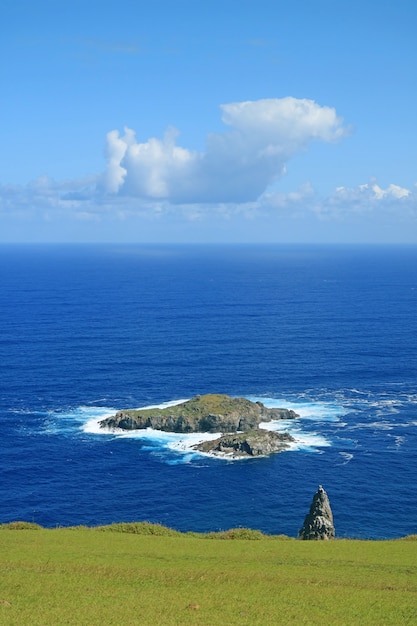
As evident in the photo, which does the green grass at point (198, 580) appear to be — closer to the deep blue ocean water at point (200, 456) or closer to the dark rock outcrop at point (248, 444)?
the deep blue ocean water at point (200, 456)

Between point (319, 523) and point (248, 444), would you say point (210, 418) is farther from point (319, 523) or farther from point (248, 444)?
point (319, 523)

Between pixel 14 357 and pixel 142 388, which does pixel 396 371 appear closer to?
pixel 142 388

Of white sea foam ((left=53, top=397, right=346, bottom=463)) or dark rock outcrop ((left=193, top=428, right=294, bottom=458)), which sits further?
white sea foam ((left=53, top=397, right=346, bottom=463))

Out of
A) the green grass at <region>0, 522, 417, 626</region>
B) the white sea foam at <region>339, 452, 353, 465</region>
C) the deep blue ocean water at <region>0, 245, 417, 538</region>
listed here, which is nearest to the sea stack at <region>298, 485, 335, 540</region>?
the green grass at <region>0, 522, 417, 626</region>

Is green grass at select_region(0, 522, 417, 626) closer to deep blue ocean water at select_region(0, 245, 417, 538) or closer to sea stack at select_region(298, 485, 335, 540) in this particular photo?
sea stack at select_region(298, 485, 335, 540)

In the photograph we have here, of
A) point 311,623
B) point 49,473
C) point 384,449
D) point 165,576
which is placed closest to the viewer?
point 311,623

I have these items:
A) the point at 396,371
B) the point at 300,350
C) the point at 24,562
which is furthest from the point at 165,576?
the point at 300,350
